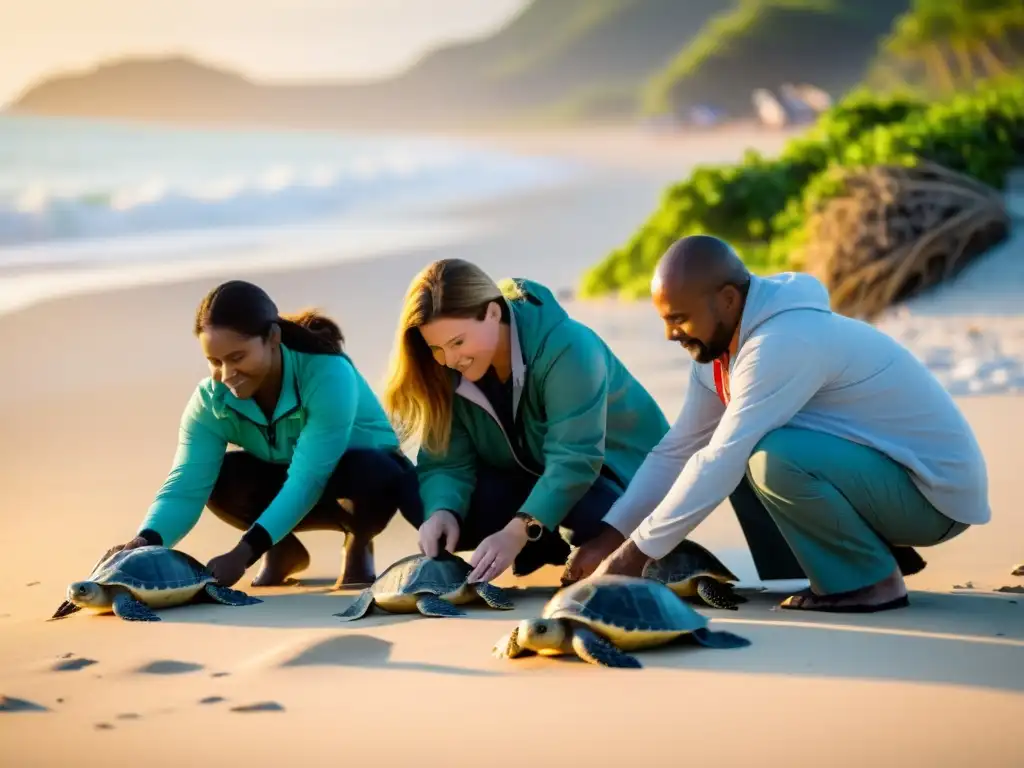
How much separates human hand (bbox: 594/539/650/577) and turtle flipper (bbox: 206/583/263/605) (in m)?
1.28

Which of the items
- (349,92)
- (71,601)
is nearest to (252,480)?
(71,601)

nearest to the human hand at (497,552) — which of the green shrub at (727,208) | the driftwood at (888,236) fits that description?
the driftwood at (888,236)

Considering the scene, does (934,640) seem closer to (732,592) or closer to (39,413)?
(732,592)

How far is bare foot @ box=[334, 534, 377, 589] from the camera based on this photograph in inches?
209

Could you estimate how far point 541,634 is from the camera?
152 inches

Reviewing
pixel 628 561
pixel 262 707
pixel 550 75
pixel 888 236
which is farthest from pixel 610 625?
pixel 550 75

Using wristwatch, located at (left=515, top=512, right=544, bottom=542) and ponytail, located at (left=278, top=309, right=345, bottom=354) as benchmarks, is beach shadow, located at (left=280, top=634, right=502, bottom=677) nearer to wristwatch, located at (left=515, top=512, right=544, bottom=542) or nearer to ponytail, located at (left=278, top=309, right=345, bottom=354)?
wristwatch, located at (left=515, top=512, right=544, bottom=542)

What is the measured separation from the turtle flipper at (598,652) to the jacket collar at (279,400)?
4.94 ft

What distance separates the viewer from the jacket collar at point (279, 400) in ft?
16.3

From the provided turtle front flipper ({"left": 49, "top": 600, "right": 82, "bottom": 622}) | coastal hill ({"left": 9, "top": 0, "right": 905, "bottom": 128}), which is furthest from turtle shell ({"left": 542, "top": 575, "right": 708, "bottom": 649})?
coastal hill ({"left": 9, "top": 0, "right": 905, "bottom": 128})

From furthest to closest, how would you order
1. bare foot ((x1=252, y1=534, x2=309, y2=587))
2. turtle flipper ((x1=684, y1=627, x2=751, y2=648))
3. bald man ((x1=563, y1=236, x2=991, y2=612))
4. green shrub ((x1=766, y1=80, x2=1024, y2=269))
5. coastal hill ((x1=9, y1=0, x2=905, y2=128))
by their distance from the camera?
coastal hill ((x1=9, y1=0, x2=905, y2=128))
green shrub ((x1=766, y1=80, x2=1024, y2=269))
bare foot ((x1=252, y1=534, x2=309, y2=587))
bald man ((x1=563, y1=236, x2=991, y2=612))
turtle flipper ((x1=684, y1=627, x2=751, y2=648))

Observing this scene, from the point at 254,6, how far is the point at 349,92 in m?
38.3

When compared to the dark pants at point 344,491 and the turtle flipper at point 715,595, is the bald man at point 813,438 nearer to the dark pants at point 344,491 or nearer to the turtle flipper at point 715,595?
the turtle flipper at point 715,595

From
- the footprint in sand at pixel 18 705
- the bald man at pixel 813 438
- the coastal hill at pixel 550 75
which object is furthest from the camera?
the coastal hill at pixel 550 75
